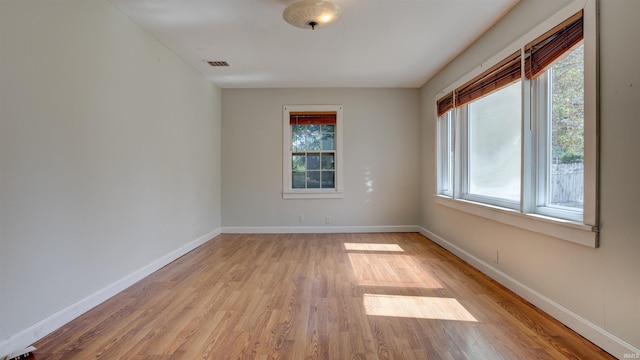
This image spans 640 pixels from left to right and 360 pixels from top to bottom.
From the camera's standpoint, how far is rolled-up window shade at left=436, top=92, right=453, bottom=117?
13.3ft

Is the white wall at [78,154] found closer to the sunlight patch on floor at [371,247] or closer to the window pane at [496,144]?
the sunlight patch on floor at [371,247]

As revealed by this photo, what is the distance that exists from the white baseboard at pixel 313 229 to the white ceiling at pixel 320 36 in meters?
2.46

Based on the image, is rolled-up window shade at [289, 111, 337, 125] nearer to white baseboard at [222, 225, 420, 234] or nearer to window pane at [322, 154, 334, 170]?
window pane at [322, 154, 334, 170]

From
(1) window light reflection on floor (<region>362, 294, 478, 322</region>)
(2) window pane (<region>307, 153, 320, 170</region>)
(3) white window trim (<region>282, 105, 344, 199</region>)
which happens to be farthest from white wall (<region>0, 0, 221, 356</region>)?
(2) window pane (<region>307, 153, 320, 170</region>)

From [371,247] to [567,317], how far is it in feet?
7.98

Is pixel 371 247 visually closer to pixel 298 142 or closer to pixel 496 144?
pixel 496 144

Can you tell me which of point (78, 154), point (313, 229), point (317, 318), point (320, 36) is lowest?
point (317, 318)

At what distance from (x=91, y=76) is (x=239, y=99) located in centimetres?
301

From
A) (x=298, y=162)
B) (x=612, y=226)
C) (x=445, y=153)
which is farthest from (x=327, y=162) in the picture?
(x=612, y=226)

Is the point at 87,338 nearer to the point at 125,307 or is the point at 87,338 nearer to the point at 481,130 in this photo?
the point at 125,307

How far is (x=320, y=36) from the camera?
10.8 feet

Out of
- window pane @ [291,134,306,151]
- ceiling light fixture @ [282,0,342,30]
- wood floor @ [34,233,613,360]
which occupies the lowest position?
wood floor @ [34,233,613,360]

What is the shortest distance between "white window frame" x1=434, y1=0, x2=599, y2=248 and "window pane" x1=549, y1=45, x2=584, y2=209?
13 centimetres

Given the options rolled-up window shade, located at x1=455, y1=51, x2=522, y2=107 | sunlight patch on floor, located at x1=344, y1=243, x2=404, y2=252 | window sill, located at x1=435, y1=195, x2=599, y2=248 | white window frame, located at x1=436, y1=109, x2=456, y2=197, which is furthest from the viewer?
white window frame, located at x1=436, y1=109, x2=456, y2=197
